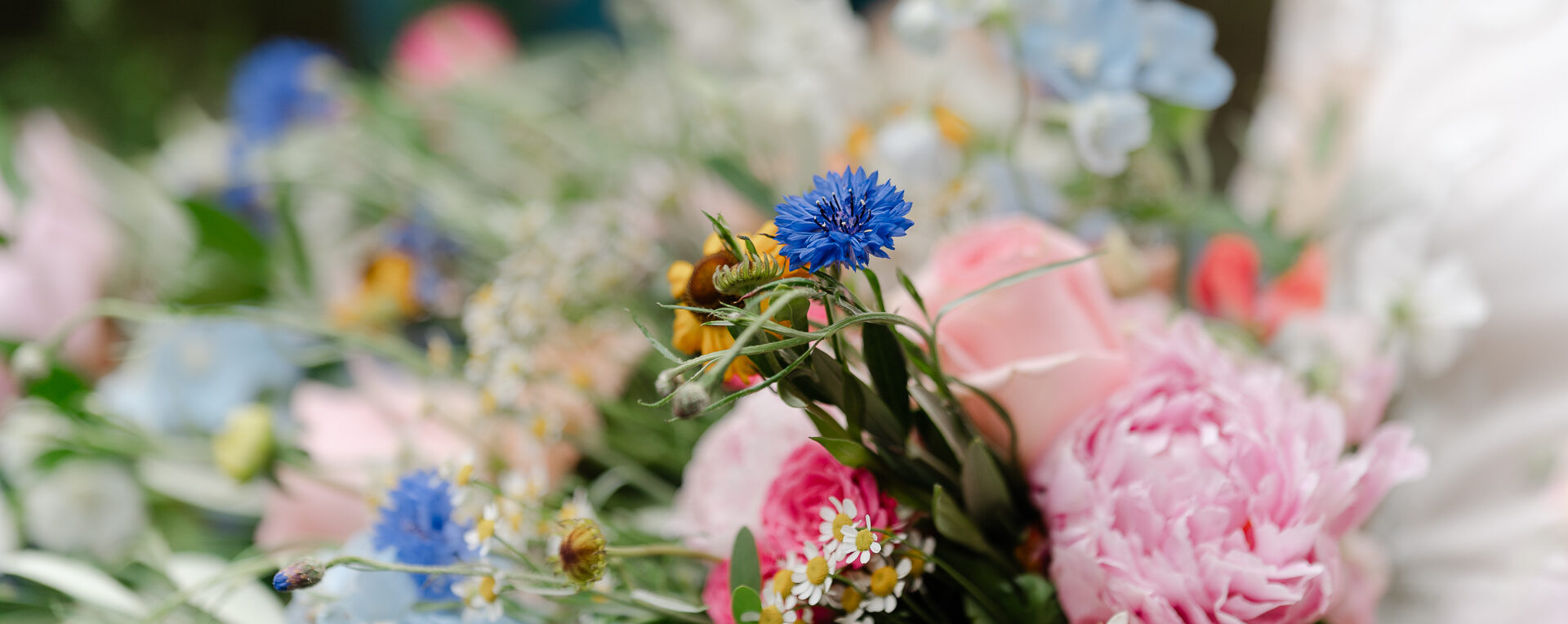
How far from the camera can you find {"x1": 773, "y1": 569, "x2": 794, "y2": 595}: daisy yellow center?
22 centimetres

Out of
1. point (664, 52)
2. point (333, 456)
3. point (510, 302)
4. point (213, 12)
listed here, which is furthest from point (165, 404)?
point (213, 12)

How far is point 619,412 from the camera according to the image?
37cm

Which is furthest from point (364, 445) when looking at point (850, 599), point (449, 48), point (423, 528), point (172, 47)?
point (172, 47)

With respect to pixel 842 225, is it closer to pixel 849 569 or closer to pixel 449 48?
pixel 849 569

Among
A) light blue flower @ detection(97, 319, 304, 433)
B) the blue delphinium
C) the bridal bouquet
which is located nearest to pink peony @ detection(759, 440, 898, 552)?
the bridal bouquet

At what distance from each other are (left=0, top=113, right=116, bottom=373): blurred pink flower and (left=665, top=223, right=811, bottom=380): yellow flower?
42cm

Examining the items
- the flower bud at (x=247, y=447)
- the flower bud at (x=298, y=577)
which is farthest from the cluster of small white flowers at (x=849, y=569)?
the flower bud at (x=247, y=447)

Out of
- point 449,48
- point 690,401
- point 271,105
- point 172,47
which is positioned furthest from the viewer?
point 172,47

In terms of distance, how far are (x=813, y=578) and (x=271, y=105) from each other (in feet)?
2.10

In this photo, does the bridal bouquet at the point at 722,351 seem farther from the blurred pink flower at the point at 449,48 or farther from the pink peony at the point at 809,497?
the blurred pink flower at the point at 449,48

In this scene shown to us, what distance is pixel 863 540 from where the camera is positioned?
0.20 meters

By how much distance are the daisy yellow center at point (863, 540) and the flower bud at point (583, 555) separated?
0.06 m

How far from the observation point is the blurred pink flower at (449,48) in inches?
33.4

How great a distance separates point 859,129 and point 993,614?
275 millimetres
